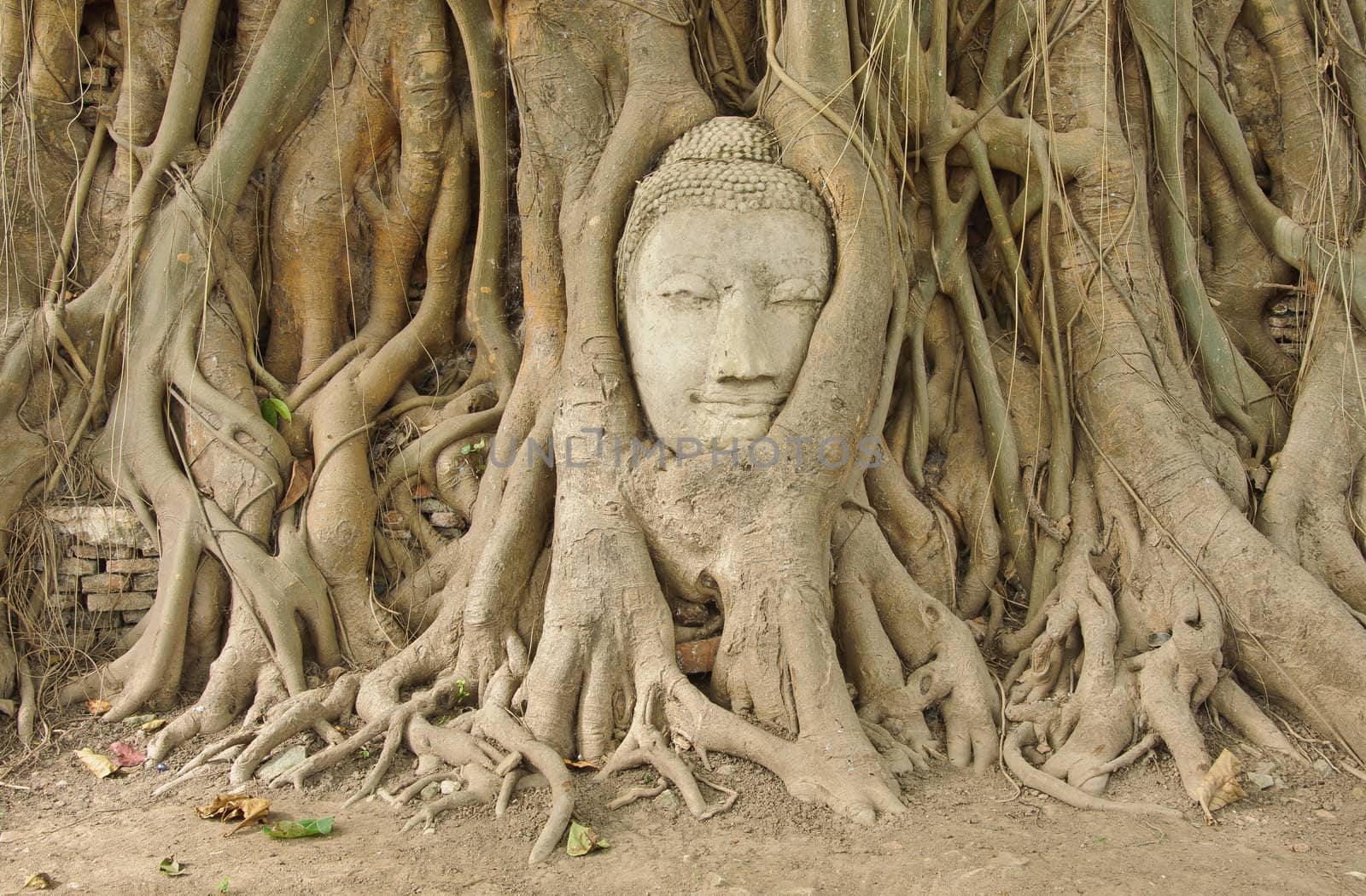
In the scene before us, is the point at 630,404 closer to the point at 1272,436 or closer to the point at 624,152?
the point at 624,152

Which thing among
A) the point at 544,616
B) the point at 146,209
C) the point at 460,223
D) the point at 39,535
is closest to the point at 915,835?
the point at 544,616

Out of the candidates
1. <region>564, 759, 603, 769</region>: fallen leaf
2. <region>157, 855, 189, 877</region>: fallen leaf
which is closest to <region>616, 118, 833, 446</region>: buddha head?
<region>564, 759, 603, 769</region>: fallen leaf

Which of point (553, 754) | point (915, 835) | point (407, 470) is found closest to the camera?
point (915, 835)

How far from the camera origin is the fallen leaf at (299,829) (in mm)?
2496

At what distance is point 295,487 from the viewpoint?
144 inches

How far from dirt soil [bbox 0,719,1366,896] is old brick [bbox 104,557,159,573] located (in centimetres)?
98

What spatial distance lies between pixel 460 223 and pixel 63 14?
173cm

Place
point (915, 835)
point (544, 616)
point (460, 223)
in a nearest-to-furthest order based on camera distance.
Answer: point (915, 835)
point (544, 616)
point (460, 223)

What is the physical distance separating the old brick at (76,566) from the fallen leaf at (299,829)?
166 centimetres

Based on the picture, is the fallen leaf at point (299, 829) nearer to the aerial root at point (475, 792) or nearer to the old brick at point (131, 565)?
the aerial root at point (475, 792)

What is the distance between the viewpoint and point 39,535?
3582mm

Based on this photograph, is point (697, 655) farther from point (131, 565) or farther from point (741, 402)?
point (131, 565)

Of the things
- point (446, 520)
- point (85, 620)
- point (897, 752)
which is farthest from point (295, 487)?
point (897, 752)

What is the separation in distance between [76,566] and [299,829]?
1.78 meters
